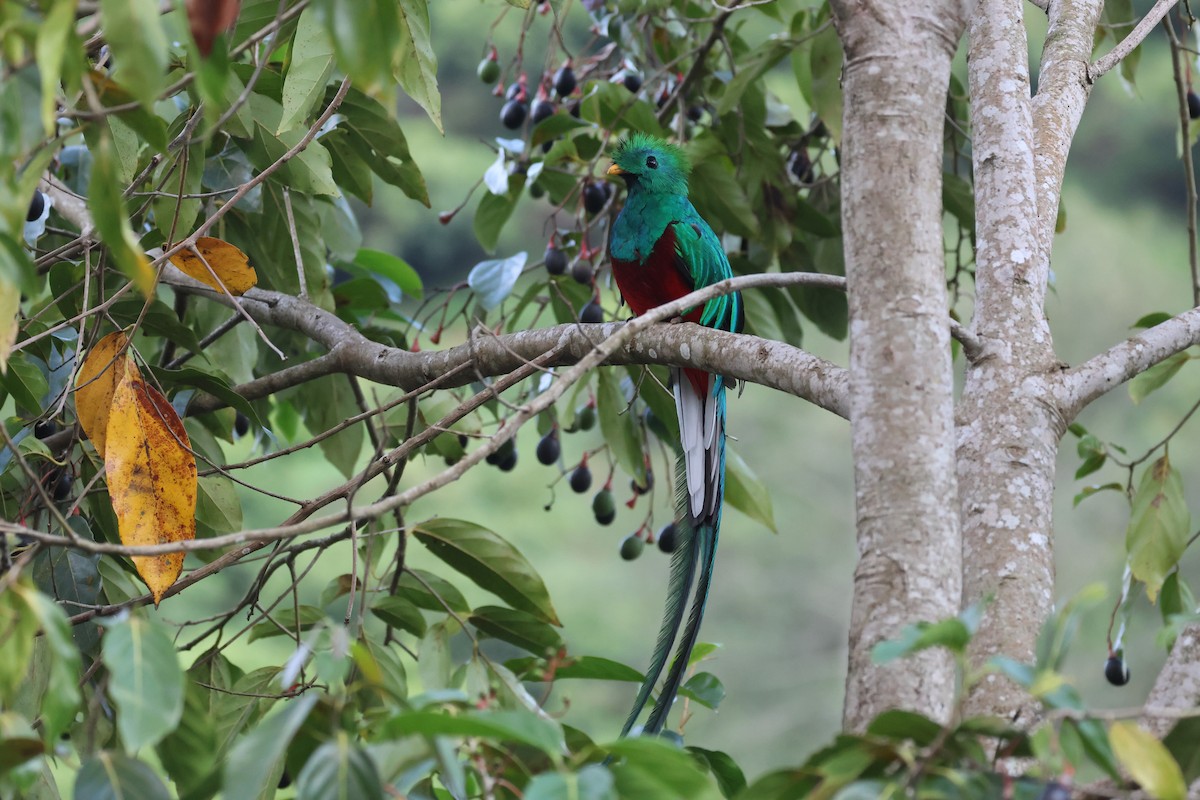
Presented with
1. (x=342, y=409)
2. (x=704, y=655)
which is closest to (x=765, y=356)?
(x=704, y=655)

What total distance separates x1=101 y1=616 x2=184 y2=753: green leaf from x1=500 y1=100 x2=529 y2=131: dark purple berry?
206cm

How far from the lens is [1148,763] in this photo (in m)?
0.64

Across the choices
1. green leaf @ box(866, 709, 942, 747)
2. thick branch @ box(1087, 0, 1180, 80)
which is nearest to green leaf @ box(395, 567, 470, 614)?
green leaf @ box(866, 709, 942, 747)

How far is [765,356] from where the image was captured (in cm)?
130

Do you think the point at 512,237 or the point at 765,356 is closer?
the point at 765,356

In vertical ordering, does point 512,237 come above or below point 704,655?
above

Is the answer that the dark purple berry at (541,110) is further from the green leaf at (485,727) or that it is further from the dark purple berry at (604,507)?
the green leaf at (485,727)

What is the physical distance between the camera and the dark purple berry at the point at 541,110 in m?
2.40

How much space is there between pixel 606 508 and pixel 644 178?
676mm

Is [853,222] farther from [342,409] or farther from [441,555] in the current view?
[342,409]

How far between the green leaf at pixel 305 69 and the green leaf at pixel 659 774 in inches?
35.3

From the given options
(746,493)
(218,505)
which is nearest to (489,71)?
(746,493)

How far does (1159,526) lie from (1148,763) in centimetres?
110

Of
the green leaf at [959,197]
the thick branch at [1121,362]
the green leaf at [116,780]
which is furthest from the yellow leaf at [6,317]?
the green leaf at [959,197]
